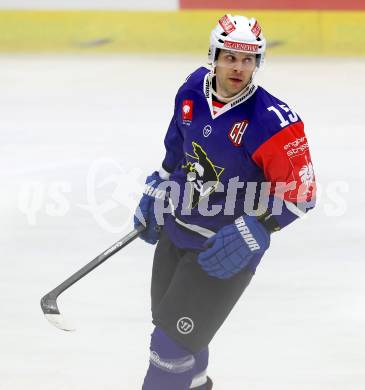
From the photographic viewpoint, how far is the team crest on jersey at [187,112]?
318 cm

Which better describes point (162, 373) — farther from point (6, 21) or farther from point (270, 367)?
point (6, 21)

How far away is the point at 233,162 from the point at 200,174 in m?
0.16

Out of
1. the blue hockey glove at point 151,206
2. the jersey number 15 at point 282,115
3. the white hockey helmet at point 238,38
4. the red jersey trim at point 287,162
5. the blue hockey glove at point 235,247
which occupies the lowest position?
the blue hockey glove at point 151,206

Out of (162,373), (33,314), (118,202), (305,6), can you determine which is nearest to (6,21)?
(305,6)

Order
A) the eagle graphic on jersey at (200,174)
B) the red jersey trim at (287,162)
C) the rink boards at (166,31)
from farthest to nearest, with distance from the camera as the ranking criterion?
1. the rink boards at (166,31)
2. the eagle graphic on jersey at (200,174)
3. the red jersey trim at (287,162)

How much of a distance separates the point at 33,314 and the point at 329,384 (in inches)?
52.3

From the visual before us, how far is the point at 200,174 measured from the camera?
3172mm

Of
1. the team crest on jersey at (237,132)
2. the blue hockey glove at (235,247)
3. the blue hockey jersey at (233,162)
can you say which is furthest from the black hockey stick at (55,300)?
the team crest on jersey at (237,132)

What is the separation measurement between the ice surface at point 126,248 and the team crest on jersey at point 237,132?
3.55ft

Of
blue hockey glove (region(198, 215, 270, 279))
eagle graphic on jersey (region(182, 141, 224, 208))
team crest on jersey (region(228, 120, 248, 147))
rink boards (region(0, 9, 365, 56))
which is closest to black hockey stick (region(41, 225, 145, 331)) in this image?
eagle graphic on jersey (region(182, 141, 224, 208))

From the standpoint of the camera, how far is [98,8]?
8969mm

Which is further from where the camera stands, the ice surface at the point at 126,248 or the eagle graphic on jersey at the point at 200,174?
the ice surface at the point at 126,248

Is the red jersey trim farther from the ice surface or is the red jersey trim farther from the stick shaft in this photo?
the ice surface

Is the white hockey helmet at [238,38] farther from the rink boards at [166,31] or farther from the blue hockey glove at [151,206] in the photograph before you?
the rink boards at [166,31]
